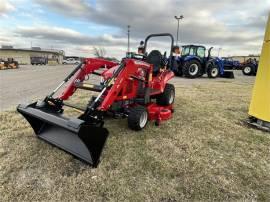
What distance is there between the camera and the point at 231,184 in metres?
2.84

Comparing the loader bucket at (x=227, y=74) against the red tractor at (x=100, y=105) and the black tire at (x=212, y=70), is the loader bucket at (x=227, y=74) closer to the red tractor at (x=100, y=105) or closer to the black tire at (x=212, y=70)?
the black tire at (x=212, y=70)

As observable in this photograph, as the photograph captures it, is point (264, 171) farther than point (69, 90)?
No

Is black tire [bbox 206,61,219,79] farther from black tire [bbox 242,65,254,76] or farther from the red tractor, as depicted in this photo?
the red tractor

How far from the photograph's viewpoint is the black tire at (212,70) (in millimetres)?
15841

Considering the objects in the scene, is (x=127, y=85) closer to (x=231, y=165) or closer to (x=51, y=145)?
(x=51, y=145)

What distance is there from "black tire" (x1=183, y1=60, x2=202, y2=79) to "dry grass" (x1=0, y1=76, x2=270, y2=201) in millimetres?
10200

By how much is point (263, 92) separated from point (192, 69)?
34.8ft

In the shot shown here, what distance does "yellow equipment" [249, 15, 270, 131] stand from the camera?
4594 mm

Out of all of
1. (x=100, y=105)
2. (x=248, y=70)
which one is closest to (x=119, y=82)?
(x=100, y=105)

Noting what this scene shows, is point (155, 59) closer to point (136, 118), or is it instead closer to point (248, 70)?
point (136, 118)

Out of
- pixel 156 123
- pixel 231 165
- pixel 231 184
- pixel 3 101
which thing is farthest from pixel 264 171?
pixel 3 101

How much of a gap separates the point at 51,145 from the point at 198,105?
4.54 metres

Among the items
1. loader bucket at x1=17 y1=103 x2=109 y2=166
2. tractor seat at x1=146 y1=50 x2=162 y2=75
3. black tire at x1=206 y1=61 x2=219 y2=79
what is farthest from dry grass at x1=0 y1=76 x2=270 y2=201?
black tire at x1=206 y1=61 x2=219 y2=79

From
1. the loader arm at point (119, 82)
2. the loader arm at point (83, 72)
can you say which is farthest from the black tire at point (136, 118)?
the loader arm at point (83, 72)
